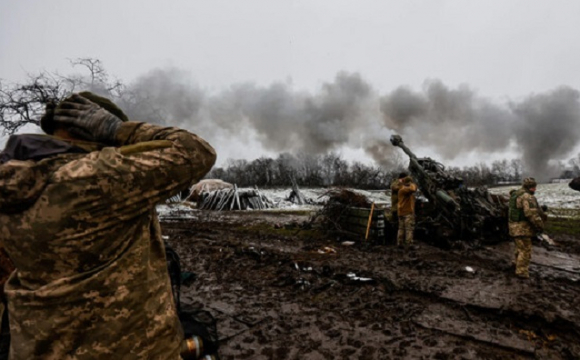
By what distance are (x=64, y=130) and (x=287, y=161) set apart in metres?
56.4

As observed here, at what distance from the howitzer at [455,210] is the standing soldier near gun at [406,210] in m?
0.89

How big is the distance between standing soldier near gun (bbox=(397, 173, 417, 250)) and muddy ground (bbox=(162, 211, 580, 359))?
0.45m

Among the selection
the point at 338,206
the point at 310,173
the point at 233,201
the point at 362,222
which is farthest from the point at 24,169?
the point at 310,173

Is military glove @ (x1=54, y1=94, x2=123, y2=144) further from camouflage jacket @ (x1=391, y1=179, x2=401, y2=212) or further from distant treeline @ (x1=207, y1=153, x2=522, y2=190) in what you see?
distant treeline @ (x1=207, y1=153, x2=522, y2=190)

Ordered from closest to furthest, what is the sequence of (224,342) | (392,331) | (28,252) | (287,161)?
(28,252) → (224,342) → (392,331) → (287,161)

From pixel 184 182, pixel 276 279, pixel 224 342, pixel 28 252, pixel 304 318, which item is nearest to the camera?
pixel 28 252

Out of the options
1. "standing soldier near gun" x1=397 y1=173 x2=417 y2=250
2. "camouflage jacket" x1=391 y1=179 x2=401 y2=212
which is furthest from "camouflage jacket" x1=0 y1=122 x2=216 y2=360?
"camouflage jacket" x1=391 y1=179 x2=401 y2=212

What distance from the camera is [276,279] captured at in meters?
5.66

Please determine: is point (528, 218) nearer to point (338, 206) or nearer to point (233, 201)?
point (338, 206)

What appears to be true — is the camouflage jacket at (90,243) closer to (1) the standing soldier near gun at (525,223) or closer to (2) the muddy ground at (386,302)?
(2) the muddy ground at (386,302)

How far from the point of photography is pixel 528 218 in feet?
19.0

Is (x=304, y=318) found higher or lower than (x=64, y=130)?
lower

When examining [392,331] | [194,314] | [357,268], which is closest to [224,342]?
[194,314]

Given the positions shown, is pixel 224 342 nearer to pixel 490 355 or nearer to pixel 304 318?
pixel 304 318
